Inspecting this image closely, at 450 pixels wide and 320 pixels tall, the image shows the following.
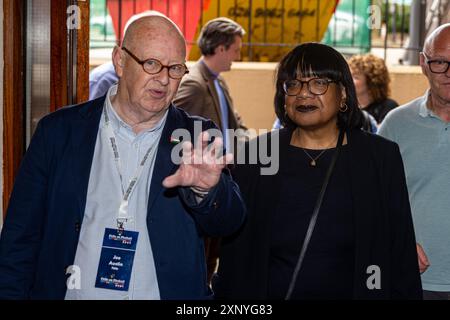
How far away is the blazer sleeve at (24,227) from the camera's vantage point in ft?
10.3

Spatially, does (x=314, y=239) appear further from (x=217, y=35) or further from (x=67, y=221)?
(x=217, y=35)

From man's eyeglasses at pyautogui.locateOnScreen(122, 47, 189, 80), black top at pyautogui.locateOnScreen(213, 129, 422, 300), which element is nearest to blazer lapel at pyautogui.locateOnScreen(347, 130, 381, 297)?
black top at pyautogui.locateOnScreen(213, 129, 422, 300)

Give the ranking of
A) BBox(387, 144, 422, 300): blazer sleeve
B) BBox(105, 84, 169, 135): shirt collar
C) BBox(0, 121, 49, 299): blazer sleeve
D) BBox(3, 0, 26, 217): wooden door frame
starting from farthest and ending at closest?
BBox(3, 0, 26, 217): wooden door frame < BBox(387, 144, 422, 300): blazer sleeve < BBox(105, 84, 169, 135): shirt collar < BBox(0, 121, 49, 299): blazer sleeve

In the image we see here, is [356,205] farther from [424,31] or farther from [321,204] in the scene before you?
[424,31]

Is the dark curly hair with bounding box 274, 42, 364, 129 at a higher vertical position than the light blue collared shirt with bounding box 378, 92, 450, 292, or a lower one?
higher

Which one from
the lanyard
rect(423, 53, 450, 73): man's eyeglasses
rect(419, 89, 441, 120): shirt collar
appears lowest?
the lanyard

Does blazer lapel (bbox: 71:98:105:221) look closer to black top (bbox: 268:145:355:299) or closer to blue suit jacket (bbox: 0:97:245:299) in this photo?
blue suit jacket (bbox: 0:97:245:299)

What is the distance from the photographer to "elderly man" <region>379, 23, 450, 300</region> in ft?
13.5

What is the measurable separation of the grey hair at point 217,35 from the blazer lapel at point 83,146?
398cm

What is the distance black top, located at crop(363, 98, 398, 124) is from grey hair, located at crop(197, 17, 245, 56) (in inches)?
51.4

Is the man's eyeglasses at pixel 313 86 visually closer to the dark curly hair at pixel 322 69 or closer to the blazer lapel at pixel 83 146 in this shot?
the dark curly hair at pixel 322 69

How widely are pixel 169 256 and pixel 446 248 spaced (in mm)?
1634

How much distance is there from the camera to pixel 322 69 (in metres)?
3.68
